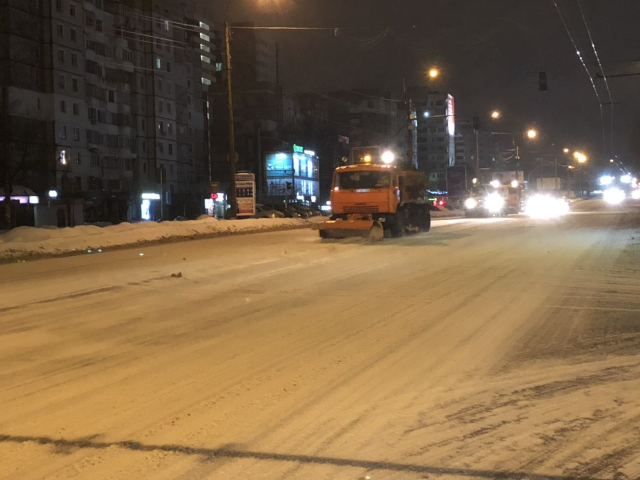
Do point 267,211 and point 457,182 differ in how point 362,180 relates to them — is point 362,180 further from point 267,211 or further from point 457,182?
point 457,182

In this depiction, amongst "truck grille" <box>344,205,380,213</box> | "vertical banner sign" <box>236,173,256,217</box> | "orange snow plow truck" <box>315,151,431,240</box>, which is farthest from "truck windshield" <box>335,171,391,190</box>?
"vertical banner sign" <box>236,173,256,217</box>

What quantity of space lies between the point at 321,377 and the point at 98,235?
62.5ft

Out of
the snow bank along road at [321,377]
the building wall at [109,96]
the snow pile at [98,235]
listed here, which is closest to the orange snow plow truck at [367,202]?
the snow pile at [98,235]

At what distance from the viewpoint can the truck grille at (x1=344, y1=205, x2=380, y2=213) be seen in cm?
2572

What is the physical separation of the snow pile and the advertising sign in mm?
44892

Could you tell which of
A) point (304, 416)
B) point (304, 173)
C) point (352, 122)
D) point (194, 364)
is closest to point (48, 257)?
point (194, 364)

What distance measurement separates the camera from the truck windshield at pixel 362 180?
2595cm

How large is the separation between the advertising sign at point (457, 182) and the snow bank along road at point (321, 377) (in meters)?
61.9

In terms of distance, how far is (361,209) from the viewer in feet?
84.9

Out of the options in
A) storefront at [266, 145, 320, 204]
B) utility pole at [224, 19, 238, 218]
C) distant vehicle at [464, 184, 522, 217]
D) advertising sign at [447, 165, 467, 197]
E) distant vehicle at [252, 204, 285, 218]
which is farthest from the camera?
storefront at [266, 145, 320, 204]

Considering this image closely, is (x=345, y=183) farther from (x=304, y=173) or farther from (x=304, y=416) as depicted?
(x=304, y=173)

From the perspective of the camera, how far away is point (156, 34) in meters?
79.7

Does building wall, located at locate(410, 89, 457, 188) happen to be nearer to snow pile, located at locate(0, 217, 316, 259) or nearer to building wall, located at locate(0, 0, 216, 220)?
building wall, located at locate(0, 0, 216, 220)

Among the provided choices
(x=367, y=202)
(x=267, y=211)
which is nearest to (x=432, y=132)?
(x=267, y=211)
